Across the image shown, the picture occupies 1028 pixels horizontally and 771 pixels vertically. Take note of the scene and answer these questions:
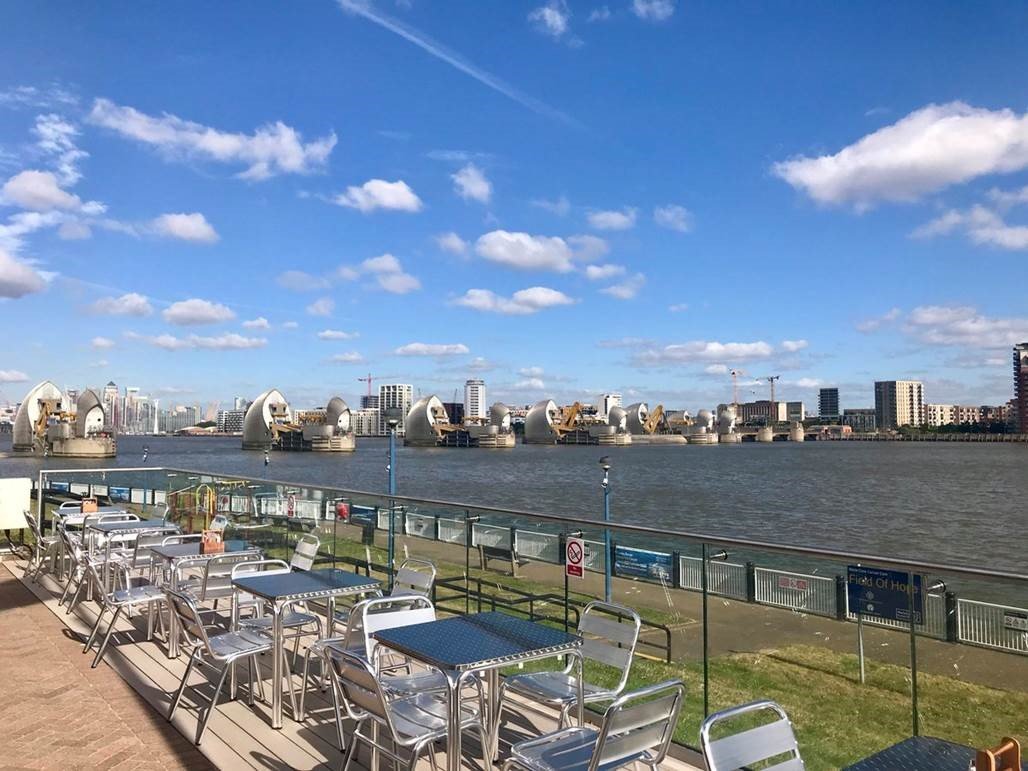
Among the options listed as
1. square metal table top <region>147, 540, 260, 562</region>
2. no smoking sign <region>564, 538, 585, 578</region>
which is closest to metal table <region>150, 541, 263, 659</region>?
square metal table top <region>147, 540, 260, 562</region>

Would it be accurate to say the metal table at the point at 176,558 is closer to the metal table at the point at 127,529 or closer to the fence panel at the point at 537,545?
the metal table at the point at 127,529

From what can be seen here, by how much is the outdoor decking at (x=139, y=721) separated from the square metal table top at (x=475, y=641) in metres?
0.75

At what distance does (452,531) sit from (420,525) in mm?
460

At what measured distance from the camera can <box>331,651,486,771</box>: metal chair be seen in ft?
10.8

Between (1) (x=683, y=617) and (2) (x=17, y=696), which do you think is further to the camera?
(2) (x=17, y=696)

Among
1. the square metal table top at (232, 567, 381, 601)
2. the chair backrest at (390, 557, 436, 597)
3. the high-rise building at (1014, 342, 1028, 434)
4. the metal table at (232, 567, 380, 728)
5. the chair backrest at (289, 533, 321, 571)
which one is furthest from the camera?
the high-rise building at (1014, 342, 1028, 434)

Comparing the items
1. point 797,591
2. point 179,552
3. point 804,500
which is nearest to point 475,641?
point 797,591

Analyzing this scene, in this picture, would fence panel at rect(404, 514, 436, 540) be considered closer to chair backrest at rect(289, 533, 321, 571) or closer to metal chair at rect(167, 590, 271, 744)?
chair backrest at rect(289, 533, 321, 571)

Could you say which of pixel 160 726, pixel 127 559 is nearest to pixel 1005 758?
pixel 160 726

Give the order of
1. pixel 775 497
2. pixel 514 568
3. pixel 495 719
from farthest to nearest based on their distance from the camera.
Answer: pixel 775 497 → pixel 514 568 → pixel 495 719

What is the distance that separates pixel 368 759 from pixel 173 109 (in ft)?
49.5

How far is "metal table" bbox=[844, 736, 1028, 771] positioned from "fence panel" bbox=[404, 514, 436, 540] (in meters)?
4.93

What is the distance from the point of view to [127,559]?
297 inches

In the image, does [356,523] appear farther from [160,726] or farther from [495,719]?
[495,719]
